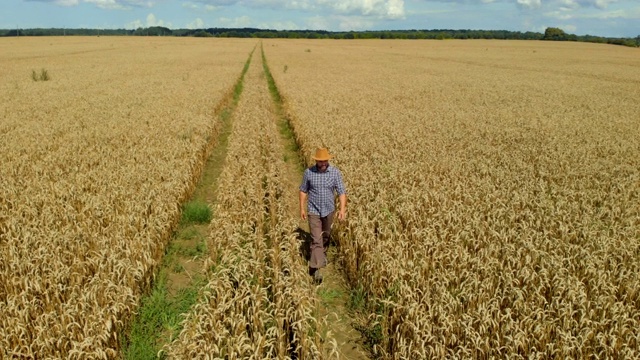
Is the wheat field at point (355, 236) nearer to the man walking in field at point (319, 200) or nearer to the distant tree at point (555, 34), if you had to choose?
the man walking in field at point (319, 200)

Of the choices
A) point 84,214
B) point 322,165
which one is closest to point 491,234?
point 322,165

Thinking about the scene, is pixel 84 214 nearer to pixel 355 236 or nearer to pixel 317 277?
pixel 317 277

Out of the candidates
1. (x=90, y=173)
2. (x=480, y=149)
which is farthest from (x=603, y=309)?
(x=90, y=173)

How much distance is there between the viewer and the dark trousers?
7387 mm

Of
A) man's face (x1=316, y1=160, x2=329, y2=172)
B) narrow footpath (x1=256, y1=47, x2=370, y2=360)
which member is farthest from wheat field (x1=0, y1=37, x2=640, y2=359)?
man's face (x1=316, y1=160, x2=329, y2=172)

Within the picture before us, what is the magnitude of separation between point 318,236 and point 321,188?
33.3 inches

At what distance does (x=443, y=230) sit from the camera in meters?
7.50

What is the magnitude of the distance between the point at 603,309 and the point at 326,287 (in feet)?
12.8

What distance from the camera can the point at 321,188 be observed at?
757 centimetres

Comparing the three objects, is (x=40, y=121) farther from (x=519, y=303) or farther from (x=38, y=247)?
(x=519, y=303)

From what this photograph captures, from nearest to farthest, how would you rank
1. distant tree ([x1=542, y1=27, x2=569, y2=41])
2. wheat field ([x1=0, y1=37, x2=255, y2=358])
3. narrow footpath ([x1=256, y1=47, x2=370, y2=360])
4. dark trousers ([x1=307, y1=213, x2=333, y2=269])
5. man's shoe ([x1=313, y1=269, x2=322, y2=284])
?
wheat field ([x1=0, y1=37, x2=255, y2=358]) < narrow footpath ([x1=256, y1=47, x2=370, y2=360]) < man's shoe ([x1=313, y1=269, x2=322, y2=284]) < dark trousers ([x1=307, y1=213, x2=333, y2=269]) < distant tree ([x1=542, y1=27, x2=569, y2=41])

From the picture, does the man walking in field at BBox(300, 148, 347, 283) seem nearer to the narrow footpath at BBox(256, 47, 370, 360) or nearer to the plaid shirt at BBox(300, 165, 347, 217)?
the plaid shirt at BBox(300, 165, 347, 217)

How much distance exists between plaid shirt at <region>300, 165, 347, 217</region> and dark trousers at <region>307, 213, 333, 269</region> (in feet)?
0.46

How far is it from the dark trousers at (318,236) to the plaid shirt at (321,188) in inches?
5.5
